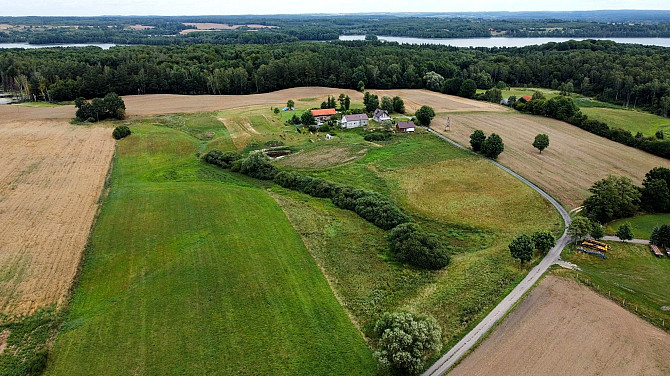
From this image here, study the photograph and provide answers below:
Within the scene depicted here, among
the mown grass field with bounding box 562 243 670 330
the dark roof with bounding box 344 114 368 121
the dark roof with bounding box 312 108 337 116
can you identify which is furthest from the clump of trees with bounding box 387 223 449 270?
the dark roof with bounding box 312 108 337 116

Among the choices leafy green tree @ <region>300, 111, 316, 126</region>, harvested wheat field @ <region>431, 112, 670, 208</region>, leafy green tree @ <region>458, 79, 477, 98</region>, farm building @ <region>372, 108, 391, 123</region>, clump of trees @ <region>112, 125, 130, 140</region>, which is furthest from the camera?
leafy green tree @ <region>458, 79, 477, 98</region>

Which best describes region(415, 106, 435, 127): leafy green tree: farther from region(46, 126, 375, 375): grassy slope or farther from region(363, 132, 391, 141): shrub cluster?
region(46, 126, 375, 375): grassy slope

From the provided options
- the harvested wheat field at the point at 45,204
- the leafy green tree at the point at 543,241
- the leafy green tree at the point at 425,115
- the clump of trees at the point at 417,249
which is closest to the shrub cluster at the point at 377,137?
the leafy green tree at the point at 425,115

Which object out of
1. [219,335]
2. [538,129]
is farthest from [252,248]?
[538,129]

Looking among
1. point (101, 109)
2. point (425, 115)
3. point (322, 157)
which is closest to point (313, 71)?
point (425, 115)

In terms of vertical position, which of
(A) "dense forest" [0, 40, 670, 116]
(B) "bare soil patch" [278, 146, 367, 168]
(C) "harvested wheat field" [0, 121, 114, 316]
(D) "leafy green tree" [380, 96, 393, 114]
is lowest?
(B) "bare soil patch" [278, 146, 367, 168]

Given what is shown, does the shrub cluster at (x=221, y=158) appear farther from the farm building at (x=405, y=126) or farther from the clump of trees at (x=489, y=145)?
the clump of trees at (x=489, y=145)
